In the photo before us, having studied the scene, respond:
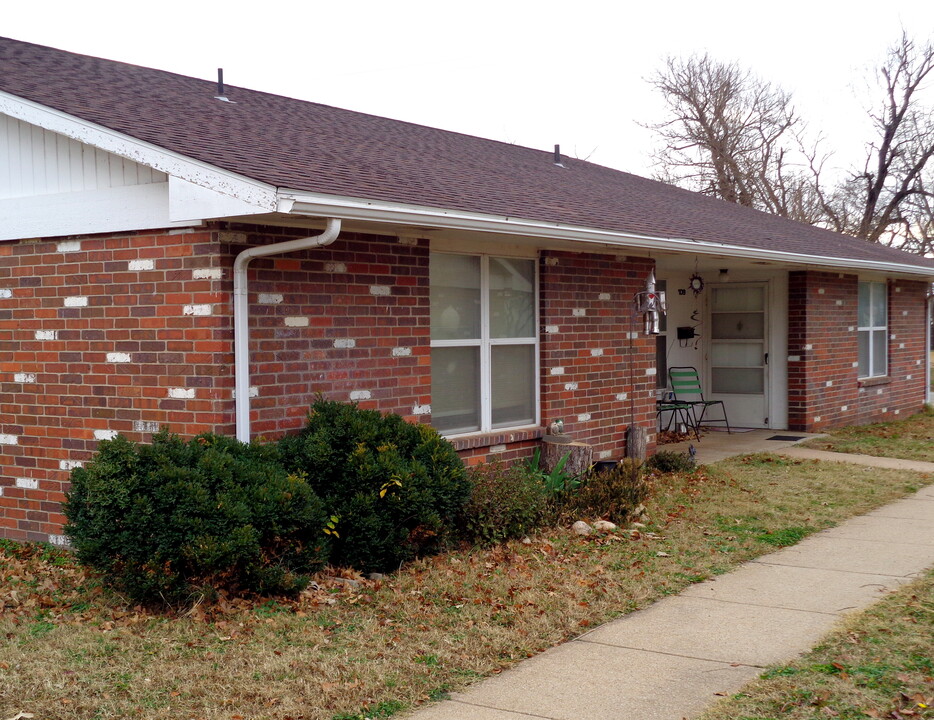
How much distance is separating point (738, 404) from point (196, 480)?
10769 millimetres

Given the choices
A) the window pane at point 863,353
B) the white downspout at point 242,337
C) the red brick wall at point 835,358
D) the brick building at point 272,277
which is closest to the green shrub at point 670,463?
the brick building at point 272,277

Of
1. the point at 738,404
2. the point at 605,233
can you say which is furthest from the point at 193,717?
the point at 738,404

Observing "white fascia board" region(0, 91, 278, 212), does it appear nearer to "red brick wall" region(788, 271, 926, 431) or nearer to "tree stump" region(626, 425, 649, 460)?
"tree stump" region(626, 425, 649, 460)

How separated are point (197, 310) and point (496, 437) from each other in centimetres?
316

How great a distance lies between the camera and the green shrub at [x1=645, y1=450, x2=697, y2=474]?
10695 mm

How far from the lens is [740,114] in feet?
110

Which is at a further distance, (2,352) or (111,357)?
(2,352)

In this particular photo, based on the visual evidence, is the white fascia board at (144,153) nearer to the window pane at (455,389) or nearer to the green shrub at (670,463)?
the window pane at (455,389)

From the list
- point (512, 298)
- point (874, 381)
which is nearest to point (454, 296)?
point (512, 298)

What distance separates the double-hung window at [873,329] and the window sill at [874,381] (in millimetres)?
110

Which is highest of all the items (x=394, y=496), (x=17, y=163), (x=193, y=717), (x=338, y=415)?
(x=17, y=163)

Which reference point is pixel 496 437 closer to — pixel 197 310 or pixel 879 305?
pixel 197 310

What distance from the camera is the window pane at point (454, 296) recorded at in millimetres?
8414

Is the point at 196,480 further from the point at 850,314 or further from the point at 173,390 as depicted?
the point at 850,314
